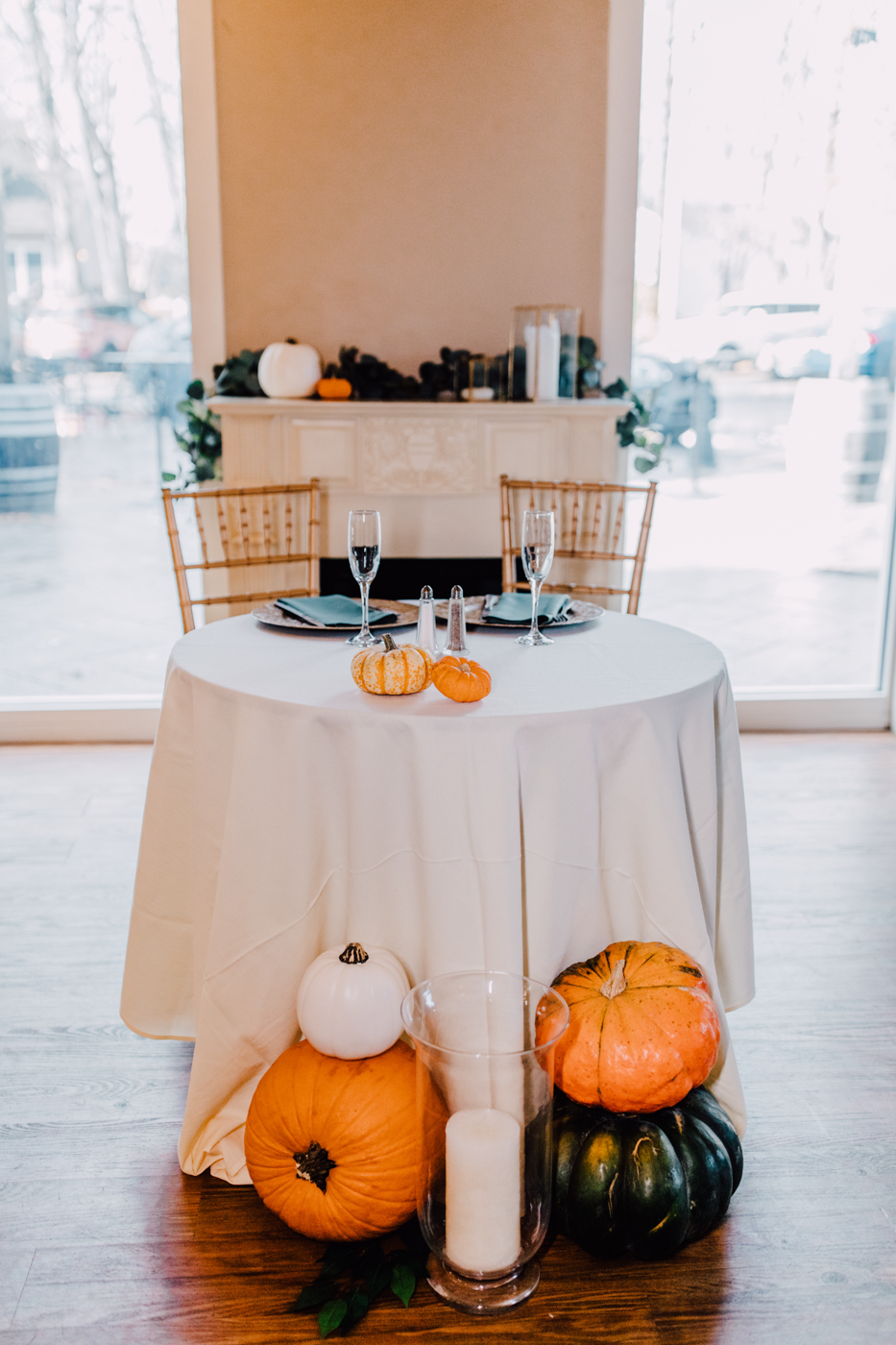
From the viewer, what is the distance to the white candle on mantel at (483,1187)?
149 cm

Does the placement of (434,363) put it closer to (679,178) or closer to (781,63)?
(679,178)

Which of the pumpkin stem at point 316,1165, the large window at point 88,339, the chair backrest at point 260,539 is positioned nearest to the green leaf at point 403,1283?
the pumpkin stem at point 316,1165

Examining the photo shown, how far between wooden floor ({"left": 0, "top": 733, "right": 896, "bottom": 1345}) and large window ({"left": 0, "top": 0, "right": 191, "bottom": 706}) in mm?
1271

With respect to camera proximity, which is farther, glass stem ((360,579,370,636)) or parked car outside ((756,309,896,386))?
parked car outside ((756,309,896,386))

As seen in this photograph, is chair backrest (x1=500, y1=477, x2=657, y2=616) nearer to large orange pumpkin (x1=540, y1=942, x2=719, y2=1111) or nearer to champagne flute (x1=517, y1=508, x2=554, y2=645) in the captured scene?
champagne flute (x1=517, y1=508, x2=554, y2=645)

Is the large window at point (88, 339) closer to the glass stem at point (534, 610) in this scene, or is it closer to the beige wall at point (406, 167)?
the beige wall at point (406, 167)

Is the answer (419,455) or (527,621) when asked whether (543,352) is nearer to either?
(419,455)

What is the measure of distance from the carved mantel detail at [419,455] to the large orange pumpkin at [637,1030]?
2102mm

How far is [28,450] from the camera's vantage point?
12.7 ft

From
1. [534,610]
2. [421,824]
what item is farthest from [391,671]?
[534,610]

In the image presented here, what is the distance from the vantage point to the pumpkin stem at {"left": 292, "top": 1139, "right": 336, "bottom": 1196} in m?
1.60

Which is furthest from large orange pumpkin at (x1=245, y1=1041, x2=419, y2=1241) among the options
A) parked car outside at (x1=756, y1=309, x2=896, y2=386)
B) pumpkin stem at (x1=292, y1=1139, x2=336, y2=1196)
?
parked car outside at (x1=756, y1=309, x2=896, y2=386)

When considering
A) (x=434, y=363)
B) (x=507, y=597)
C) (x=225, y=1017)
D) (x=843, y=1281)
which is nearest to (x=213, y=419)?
(x=434, y=363)

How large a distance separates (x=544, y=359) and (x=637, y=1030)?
92.1 inches
